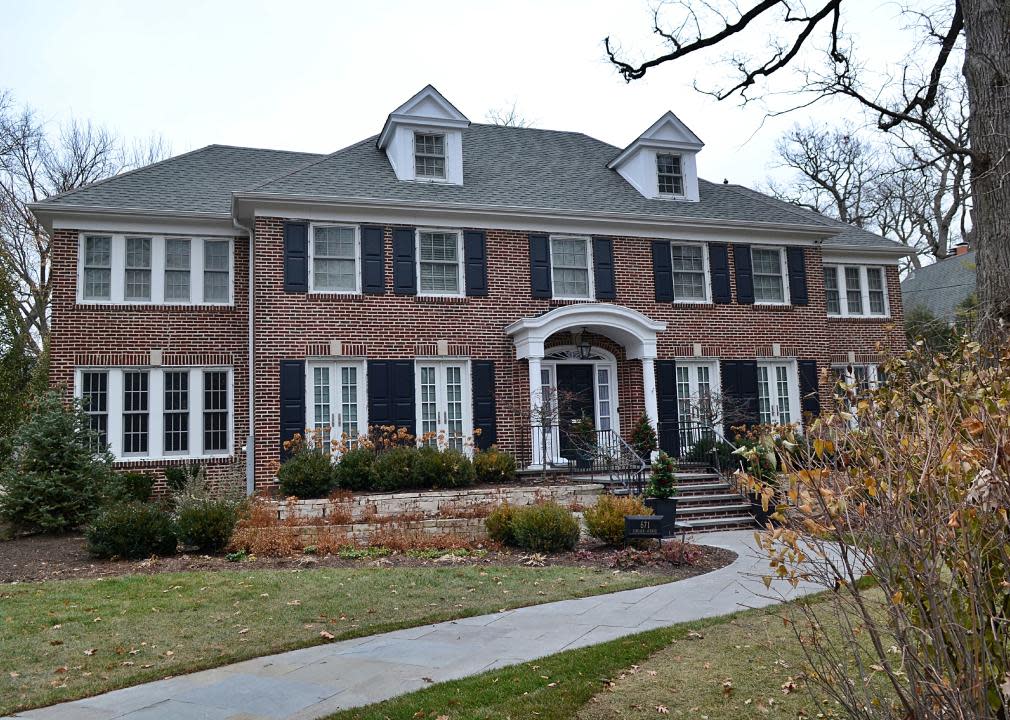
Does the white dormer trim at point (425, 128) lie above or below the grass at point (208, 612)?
above

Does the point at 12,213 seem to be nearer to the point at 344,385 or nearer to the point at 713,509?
the point at 344,385

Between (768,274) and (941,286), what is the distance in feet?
50.6

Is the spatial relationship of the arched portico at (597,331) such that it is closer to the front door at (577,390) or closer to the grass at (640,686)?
the front door at (577,390)

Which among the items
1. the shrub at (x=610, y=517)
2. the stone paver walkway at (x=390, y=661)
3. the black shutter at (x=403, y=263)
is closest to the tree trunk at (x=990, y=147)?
the stone paver walkway at (x=390, y=661)

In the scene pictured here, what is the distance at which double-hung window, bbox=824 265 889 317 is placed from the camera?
19.8m

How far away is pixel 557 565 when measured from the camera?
9.41 m

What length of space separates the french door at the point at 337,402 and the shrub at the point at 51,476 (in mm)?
3622

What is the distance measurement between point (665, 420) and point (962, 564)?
13.6 m

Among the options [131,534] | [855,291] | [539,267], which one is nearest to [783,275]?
[855,291]

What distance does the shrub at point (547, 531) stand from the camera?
10117 millimetres

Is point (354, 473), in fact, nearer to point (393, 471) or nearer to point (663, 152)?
point (393, 471)

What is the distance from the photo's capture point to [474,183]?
17.0 meters

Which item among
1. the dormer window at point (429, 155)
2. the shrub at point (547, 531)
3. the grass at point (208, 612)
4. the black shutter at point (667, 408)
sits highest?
the dormer window at point (429, 155)

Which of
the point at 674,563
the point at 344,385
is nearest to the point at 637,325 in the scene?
the point at 344,385
